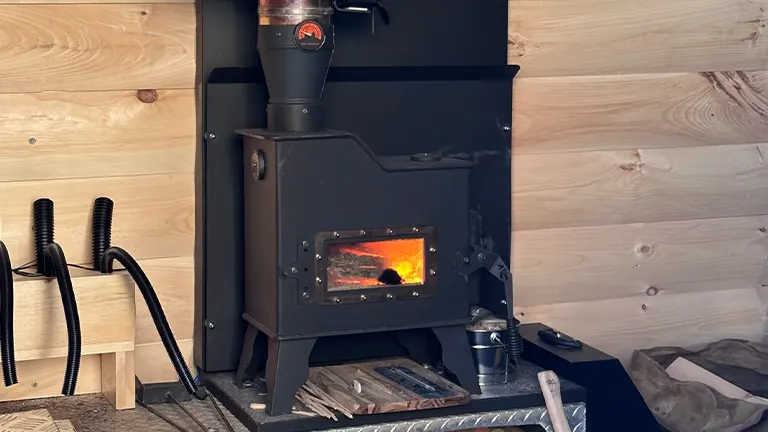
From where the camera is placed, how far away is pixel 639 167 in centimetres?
297

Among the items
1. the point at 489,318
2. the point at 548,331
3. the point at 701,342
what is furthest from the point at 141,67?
the point at 701,342

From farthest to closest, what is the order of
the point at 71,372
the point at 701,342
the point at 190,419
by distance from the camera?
1. the point at 701,342
2. the point at 190,419
3. the point at 71,372

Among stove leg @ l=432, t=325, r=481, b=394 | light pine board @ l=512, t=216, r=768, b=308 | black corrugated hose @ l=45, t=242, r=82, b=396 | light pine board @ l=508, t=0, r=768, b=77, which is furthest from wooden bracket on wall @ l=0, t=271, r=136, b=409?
light pine board @ l=508, t=0, r=768, b=77

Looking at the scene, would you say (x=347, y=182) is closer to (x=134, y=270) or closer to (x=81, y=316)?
(x=134, y=270)

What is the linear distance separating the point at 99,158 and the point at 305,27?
547mm

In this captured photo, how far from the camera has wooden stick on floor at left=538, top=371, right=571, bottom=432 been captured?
235 cm

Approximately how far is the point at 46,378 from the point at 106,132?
1.81ft

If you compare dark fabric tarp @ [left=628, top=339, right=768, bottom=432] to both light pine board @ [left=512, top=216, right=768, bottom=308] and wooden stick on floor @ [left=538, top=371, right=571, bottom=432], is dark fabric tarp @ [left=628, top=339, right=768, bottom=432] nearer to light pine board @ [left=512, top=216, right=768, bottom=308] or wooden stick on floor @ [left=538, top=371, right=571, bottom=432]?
light pine board @ [left=512, top=216, right=768, bottom=308]

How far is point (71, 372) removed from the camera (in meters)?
2.25

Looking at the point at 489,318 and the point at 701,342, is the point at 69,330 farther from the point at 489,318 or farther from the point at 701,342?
the point at 701,342

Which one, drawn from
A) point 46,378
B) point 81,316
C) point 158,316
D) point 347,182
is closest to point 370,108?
point 347,182

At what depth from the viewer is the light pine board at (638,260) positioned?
2.92 metres

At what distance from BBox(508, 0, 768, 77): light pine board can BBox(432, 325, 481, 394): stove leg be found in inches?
28.0

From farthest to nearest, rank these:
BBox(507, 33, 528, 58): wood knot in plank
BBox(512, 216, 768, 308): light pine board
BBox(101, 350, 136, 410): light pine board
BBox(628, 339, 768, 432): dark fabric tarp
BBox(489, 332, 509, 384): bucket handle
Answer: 1. BBox(512, 216, 768, 308): light pine board
2. BBox(507, 33, 528, 58): wood knot in plank
3. BBox(628, 339, 768, 432): dark fabric tarp
4. BBox(489, 332, 509, 384): bucket handle
5. BBox(101, 350, 136, 410): light pine board
